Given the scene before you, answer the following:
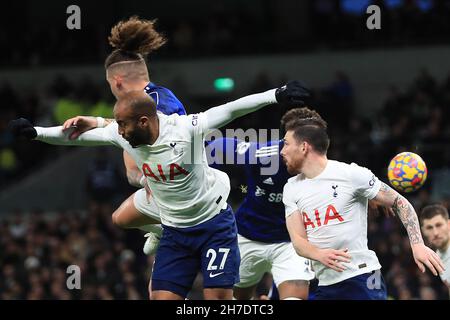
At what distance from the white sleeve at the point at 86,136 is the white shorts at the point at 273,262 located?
199cm

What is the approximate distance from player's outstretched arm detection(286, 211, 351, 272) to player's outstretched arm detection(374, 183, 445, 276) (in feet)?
1.55

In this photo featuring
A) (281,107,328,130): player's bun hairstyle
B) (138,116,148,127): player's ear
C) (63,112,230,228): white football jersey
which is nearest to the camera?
(138,116,148,127): player's ear

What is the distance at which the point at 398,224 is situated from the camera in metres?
12.9

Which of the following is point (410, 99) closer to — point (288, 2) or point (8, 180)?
Result: point (288, 2)

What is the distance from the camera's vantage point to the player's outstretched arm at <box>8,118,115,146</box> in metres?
6.92

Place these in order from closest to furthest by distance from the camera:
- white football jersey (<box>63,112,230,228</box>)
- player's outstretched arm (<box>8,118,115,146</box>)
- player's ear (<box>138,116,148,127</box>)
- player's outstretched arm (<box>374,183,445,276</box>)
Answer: player's outstretched arm (<box>374,183,445,276</box>)
player's ear (<box>138,116,148,127</box>)
white football jersey (<box>63,112,230,228</box>)
player's outstretched arm (<box>8,118,115,146</box>)

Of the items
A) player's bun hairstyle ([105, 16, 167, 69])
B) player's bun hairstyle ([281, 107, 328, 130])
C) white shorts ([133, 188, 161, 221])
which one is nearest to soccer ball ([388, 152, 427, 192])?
player's bun hairstyle ([281, 107, 328, 130])

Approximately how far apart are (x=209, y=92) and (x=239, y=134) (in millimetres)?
9998

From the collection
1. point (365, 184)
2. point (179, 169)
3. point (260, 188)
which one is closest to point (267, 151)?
point (260, 188)

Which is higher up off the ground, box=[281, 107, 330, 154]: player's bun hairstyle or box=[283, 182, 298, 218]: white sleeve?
box=[281, 107, 330, 154]: player's bun hairstyle

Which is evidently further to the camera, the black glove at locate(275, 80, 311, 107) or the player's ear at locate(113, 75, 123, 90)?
the player's ear at locate(113, 75, 123, 90)

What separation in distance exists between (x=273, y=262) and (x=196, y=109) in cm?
1081

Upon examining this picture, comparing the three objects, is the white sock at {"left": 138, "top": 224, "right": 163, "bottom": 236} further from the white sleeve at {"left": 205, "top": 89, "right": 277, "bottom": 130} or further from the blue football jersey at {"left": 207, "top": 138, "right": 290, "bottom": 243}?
the white sleeve at {"left": 205, "top": 89, "right": 277, "bottom": 130}

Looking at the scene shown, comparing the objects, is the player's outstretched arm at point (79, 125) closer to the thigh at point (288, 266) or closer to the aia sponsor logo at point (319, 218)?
the aia sponsor logo at point (319, 218)
